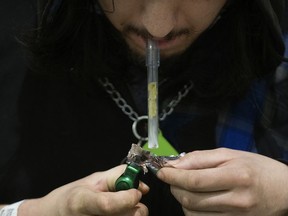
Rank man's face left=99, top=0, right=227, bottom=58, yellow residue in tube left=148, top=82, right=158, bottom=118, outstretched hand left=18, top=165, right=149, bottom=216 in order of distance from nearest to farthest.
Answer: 1. outstretched hand left=18, top=165, right=149, bottom=216
2. man's face left=99, top=0, right=227, bottom=58
3. yellow residue in tube left=148, top=82, right=158, bottom=118

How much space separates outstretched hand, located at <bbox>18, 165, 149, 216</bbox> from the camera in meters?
0.69

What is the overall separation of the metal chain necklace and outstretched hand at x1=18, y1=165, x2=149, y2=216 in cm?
23

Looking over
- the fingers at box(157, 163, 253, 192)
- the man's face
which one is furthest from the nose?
the fingers at box(157, 163, 253, 192)

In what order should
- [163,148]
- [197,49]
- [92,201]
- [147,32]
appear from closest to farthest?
[92,201] < [147,32] < [163,148] < [197,49]

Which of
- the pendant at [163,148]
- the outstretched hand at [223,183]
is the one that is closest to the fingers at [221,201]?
the outstretched hand at [223,183]

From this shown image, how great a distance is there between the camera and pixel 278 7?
874 mm

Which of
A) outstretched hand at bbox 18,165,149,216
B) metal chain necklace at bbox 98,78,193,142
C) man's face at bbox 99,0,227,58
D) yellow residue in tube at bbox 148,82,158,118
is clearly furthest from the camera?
metal chain necklace at bbox 98,78,193,142

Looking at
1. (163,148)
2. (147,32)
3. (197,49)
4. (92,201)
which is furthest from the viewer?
(197,49)

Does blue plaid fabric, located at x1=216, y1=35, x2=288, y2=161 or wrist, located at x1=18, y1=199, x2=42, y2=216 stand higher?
blue plaid fabric, located at x1=216, y1=35, x2=288, y2=161

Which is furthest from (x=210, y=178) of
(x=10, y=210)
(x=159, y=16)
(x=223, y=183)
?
(x=10, y=210)

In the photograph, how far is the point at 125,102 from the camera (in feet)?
3.42

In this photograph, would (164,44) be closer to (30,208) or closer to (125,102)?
(125,102)

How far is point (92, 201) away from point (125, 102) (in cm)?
37

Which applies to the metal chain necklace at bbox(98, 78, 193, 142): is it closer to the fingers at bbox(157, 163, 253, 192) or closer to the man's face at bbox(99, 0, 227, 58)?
the man's face at bbox(99, 0, 227, 58)
